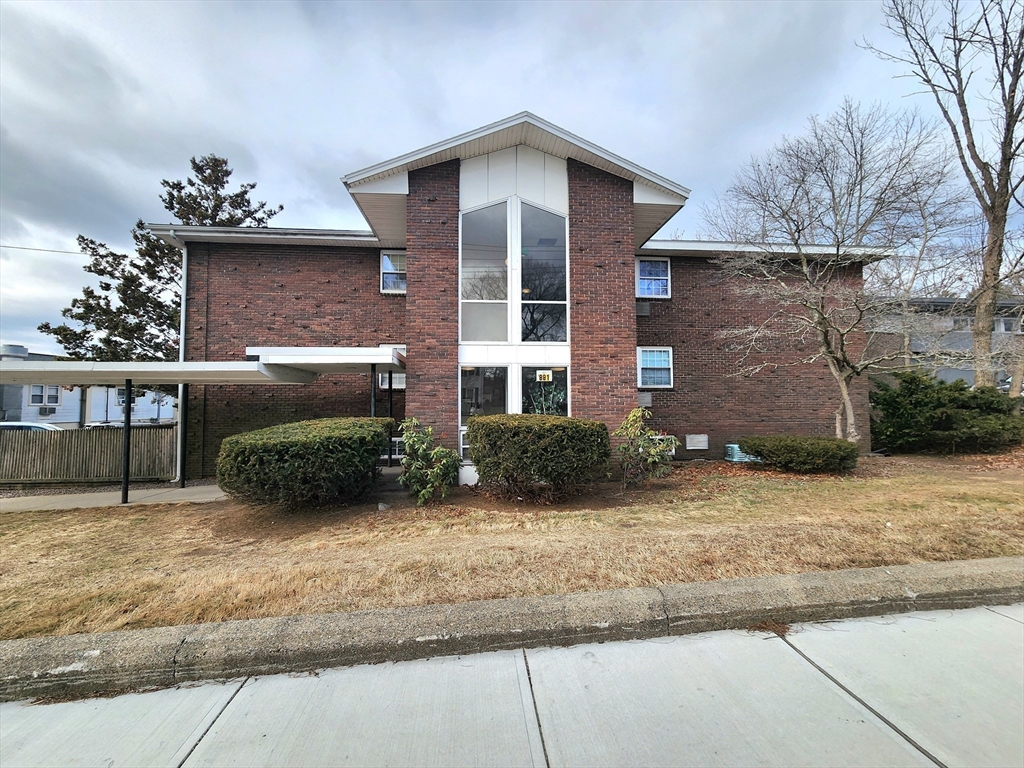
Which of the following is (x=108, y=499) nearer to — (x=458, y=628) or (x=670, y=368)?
(x=458, y=628)

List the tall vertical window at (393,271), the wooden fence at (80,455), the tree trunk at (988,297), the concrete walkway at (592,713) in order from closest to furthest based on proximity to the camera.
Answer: the concrete walkway at (592,713) < the wooden fence at (80,455) < the tall vertical window at (393,271) < the tree trunk at (988,297)

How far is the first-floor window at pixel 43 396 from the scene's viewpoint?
24.7 metres

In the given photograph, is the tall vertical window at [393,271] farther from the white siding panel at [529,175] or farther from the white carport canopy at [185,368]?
the white siding panel at [529,175]

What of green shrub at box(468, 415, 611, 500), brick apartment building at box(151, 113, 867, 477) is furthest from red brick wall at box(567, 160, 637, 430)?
green shrub at box(468, 415, 611, 500)

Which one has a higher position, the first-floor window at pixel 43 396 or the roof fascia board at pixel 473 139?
the roof fascia board at pixel 473 139

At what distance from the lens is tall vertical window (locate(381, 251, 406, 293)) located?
38.7 feet

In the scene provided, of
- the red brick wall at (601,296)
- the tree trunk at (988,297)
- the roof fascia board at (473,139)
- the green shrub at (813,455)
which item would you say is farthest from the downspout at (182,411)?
the tree trunk at (988,297)

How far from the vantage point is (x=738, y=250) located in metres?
12.0

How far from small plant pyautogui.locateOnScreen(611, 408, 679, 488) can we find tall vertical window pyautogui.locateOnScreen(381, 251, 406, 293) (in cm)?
668

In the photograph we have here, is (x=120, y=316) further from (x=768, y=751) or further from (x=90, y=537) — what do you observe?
(x=768, y=751)

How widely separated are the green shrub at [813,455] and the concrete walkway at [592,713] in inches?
254

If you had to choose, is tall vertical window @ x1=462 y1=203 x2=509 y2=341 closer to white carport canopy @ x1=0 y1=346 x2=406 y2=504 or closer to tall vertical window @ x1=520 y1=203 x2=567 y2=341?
tall vertical window @ x1=520 y1=203 x2=567 y2=341

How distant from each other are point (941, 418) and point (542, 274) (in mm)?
10559

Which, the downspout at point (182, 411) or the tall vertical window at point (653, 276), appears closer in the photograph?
the downspout at point (182, 411)
